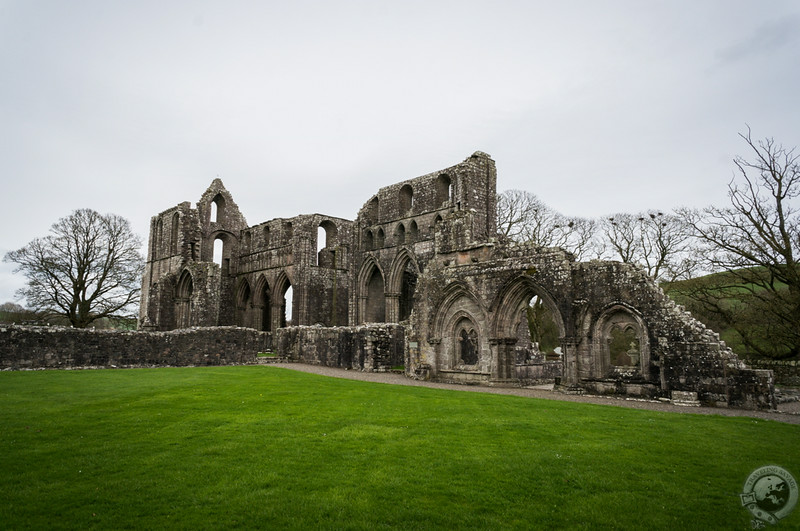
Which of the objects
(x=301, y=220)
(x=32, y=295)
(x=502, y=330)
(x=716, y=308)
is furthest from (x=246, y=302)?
(x=716, y=308)

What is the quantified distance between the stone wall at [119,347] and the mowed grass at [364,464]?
8.10 m

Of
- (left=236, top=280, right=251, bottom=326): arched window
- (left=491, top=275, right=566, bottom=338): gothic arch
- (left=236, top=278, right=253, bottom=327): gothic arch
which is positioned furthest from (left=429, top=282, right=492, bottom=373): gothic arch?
(left=236, top=280, right=251, bottom=326): arched window

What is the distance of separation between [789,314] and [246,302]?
1230 inches

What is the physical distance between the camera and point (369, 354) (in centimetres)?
2084

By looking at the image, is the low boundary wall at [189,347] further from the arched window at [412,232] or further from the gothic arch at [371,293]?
the arched window at [412,232]

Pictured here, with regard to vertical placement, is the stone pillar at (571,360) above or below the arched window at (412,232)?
below

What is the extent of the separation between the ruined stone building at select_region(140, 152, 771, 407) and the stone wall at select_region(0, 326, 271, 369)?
4235 millimetres

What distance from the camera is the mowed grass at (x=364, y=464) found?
4.54 meters

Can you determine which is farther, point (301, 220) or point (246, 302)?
point (246, 302)

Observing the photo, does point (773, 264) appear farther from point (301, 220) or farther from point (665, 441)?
point (301, 220)

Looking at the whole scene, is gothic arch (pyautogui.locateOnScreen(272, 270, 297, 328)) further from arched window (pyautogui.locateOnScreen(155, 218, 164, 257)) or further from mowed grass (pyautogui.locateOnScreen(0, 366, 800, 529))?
mowed grass (pyautogui.locateOnScreen(0, 366, 800, 529))

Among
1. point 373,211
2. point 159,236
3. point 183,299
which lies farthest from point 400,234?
point 159,236

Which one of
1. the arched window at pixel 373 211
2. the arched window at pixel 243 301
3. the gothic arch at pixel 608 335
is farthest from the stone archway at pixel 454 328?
the arched window at pixel 243 301

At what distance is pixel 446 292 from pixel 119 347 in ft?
37.3
